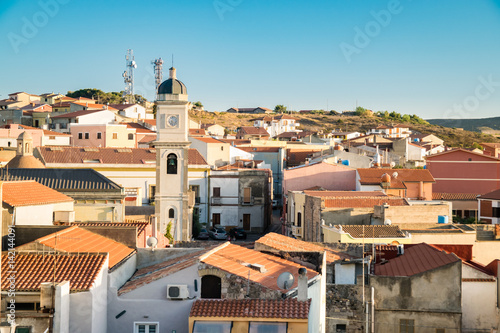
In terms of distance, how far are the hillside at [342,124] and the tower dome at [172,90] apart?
7116cm

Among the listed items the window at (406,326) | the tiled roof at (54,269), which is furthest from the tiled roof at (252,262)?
the window at (406,326)

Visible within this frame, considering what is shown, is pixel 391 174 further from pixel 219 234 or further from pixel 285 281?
pixel 285 281

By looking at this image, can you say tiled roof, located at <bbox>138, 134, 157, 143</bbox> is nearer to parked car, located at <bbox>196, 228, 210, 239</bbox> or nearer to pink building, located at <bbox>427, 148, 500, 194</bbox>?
parked car, located at <bbox>196, 228, 210, 239</bbox>

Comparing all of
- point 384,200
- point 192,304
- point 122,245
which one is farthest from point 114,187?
point 192,304

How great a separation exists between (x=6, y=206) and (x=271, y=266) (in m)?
6.91

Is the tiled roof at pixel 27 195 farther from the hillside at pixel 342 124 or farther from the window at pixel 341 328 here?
the hillside at pixel 342 124

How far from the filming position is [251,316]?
13.9 metres

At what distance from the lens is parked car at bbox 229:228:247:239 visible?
1713 inches

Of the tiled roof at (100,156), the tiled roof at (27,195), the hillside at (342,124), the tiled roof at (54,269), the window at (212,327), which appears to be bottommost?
the window at (212,327)

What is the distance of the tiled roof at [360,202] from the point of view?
3203 centimetres

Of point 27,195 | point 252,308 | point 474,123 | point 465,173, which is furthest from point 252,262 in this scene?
point 474,123

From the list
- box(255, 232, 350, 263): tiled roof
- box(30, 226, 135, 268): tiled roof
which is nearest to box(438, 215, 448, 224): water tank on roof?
box(255, 232, 350, 263): tiled roof

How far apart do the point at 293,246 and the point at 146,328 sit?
A: 8.04 metres

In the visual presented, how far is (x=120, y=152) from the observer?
153 ft
